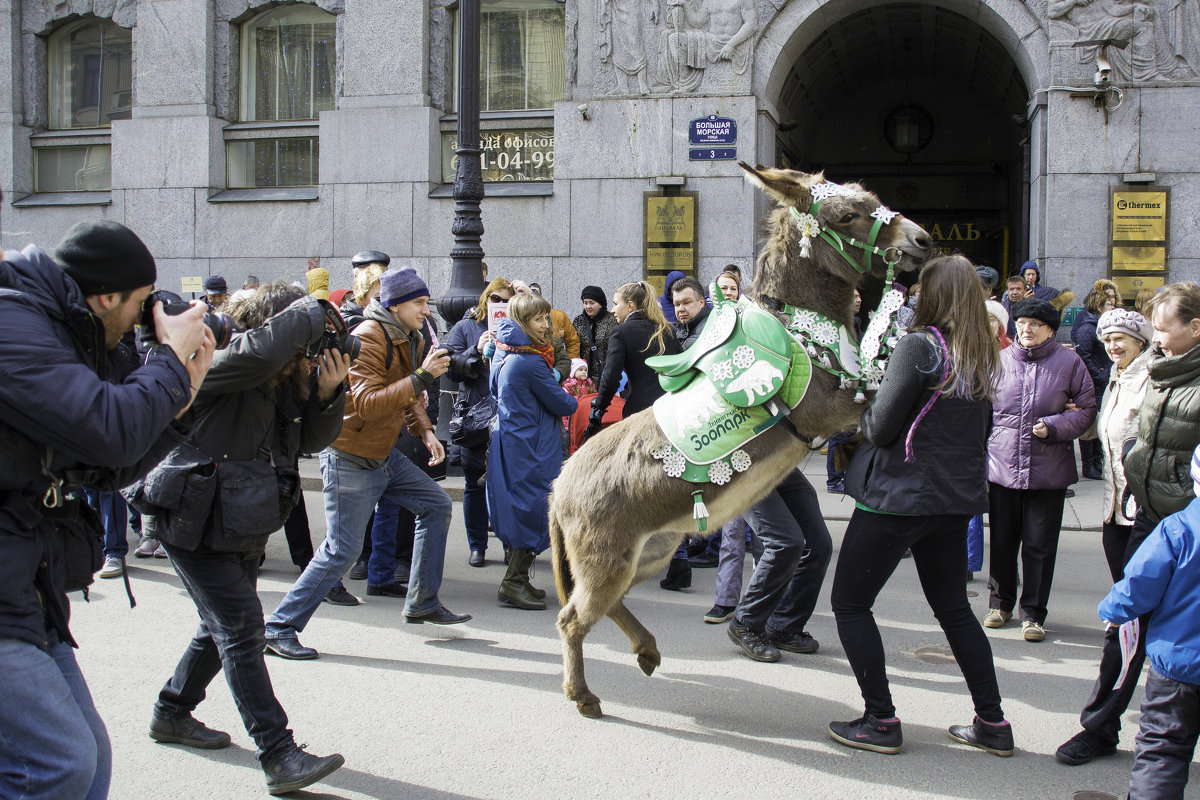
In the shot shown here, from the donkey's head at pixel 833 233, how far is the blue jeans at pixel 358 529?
271 cm

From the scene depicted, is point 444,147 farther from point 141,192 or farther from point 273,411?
point 273,411

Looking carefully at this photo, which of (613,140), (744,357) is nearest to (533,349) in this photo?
(744,357)

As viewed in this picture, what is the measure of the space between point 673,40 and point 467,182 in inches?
160

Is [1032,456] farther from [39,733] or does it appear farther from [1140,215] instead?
[1140,215]

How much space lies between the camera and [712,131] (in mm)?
A: 12789

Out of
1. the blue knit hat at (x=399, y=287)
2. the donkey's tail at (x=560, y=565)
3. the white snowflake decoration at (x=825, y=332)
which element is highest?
the blue knit hat at (x=399, y=287)

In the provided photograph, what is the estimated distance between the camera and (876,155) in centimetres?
1938

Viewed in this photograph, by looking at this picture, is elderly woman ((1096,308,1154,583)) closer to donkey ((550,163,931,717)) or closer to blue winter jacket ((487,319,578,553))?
donkey ((550,163,931,717))

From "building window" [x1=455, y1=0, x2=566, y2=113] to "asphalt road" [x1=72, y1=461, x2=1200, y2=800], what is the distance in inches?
370

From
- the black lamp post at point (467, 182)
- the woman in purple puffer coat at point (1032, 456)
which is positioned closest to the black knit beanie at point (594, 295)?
the black lamp post at point (467, 182)

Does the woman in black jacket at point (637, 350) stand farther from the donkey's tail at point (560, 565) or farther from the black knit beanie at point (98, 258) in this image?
the black knit beanie at point (98, 258)

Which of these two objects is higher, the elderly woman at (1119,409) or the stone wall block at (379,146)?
the stone wall block at (379,146)

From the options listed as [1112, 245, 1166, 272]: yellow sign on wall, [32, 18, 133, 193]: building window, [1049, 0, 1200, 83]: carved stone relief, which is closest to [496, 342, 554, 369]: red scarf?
[1112, 245, 1166, 272]: yellow sign on wall

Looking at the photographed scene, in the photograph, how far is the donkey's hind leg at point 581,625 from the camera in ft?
14.7
